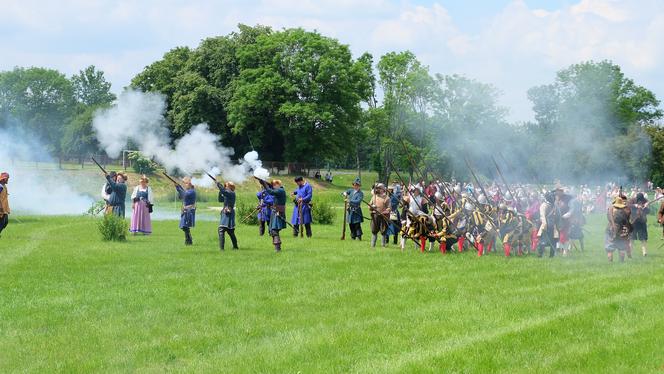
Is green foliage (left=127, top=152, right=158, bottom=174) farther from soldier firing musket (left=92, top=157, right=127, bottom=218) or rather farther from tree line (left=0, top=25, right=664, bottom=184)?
soldier firing musket (left=92, top=157, right=127, bottom=218)

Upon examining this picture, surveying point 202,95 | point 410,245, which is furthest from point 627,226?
point 202,95

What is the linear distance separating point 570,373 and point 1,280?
10.8m

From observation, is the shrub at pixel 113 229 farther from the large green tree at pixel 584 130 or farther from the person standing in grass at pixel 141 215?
the large green tree at pixel 584 130

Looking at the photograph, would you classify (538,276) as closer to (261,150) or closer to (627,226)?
(627,226)

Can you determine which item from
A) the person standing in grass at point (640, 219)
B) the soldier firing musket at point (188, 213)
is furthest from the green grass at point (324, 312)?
the soldier firing musket at point (188, 213)

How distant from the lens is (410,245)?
80.2 feet

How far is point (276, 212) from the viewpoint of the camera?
21422 millimetres

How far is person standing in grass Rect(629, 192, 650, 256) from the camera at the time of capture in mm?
22770

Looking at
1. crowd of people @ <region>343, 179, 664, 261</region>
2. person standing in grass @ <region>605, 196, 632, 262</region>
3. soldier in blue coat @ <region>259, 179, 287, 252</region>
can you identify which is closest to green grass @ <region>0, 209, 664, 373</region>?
person standing in grass @ <region>605, 196, 632, 262</region>

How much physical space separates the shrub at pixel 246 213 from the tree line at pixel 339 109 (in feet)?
83.7

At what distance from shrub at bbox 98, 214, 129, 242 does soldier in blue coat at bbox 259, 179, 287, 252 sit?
13.9ft

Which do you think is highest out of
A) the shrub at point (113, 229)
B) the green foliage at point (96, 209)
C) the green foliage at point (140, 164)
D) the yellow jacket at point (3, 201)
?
the green foliage at point (140, 164)

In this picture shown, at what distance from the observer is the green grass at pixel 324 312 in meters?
9.73

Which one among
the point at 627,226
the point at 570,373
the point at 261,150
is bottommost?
the point at 570,373
